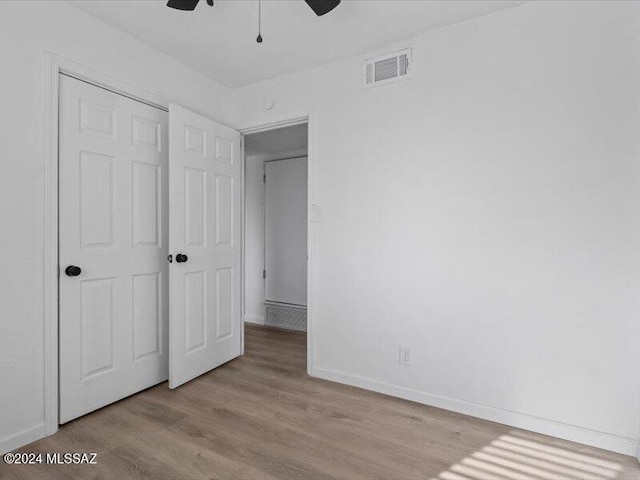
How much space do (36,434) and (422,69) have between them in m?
3.26

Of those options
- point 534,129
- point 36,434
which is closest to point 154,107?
point 36,434

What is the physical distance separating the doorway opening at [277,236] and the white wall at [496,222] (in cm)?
163

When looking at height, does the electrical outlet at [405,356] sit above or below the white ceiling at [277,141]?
below

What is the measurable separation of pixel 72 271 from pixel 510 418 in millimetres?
2802

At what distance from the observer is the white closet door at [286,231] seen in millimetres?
4516

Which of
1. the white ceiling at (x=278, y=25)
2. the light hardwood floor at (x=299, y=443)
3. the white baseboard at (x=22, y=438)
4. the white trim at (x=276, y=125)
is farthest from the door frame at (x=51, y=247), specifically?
the white trim at (x=276, y=125)

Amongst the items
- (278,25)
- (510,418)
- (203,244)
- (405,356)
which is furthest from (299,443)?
(278,25)

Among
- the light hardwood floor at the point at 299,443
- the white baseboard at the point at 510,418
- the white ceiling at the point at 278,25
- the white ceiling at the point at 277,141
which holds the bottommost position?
the light hardwood floor at the point at 299,443

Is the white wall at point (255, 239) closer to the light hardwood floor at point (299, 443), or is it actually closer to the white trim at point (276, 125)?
the white trim at point (276, 125)

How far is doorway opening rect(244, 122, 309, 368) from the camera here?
177 inches

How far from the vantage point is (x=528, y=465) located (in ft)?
5.84

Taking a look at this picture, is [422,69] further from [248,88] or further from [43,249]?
[43,249]

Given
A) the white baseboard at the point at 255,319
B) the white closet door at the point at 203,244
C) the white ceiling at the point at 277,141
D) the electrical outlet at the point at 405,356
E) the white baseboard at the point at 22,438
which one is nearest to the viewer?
the white baseboard at the point at 22,438

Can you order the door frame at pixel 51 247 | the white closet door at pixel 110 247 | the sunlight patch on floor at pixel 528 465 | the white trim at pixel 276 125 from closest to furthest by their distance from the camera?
the sunlight patch on floor at pixel 528 465
the door frame at pixel 51 247
the white closet door at pixel 110 247
the white trim at pixel 276 125
